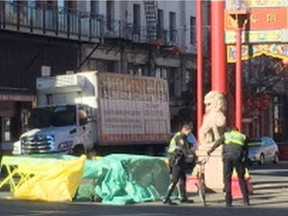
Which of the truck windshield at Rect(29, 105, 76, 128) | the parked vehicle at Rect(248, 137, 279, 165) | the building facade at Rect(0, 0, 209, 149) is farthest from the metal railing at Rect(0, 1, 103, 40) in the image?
the parked vehicle at Rect(248, 137, 279, 165)

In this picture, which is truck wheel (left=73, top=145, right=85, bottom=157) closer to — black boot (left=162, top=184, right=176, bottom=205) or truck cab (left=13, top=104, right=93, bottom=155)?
truck cab (left=13, top=104, right=93, bottom=155)

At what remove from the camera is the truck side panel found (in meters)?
34.2

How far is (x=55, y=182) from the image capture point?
66.5ft

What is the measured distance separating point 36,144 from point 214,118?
11.9m

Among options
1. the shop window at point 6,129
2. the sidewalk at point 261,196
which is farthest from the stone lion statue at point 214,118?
the shop window at point 6,129

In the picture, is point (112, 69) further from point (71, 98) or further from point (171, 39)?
point (71, 98)

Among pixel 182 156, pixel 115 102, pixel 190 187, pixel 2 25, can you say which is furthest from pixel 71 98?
pixel 182 156

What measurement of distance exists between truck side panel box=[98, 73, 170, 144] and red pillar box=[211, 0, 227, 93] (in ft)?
36.3

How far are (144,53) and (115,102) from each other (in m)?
14.5

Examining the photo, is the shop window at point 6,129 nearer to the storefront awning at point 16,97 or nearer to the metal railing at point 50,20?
the storefront awning at point 16,97

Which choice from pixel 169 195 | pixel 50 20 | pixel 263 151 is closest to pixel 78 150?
pixel 50 20

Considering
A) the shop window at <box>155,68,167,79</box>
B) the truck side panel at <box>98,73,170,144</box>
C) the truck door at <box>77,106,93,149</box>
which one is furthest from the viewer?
the shop window at <box>155,68,167,79</box>

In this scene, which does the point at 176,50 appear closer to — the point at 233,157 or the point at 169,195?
the point at 169,195

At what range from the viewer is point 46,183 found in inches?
802
